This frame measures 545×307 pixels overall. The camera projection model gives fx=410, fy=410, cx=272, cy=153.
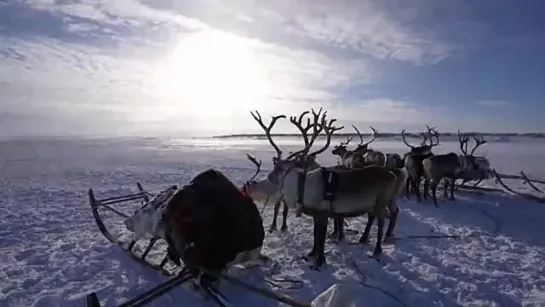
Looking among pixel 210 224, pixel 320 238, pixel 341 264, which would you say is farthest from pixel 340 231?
pixel 210 224

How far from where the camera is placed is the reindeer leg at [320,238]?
5062 mm

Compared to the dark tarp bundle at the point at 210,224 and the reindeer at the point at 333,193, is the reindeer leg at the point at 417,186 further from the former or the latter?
the dark tarp bundle at the point at 210,224

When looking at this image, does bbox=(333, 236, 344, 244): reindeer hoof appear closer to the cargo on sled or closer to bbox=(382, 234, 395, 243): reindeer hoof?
bbox=(382, 234, 395, 243): reindeer hoof

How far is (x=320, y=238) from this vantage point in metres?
5.11

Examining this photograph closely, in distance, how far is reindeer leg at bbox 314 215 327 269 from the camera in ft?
16.6

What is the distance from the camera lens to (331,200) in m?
5.20

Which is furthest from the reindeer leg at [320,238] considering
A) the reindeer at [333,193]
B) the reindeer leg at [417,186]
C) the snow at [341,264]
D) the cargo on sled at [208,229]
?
the reindeer leg at [417,186]

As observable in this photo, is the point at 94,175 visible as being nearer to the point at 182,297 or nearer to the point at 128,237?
the point at 128,237

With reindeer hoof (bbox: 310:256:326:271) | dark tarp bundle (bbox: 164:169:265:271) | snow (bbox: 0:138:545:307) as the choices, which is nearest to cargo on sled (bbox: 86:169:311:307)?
dark tarp bundle (bbox: 164:169:265:271)

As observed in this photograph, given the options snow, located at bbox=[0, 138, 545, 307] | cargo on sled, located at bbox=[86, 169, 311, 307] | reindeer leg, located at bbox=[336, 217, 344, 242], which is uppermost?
cargo on sled, located at bbox=[86, 169, 311, 307]

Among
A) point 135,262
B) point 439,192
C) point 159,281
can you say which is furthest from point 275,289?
point 439,192

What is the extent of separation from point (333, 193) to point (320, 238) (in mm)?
585

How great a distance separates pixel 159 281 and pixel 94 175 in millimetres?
11448

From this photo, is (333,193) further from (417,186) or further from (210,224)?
(417,186)
